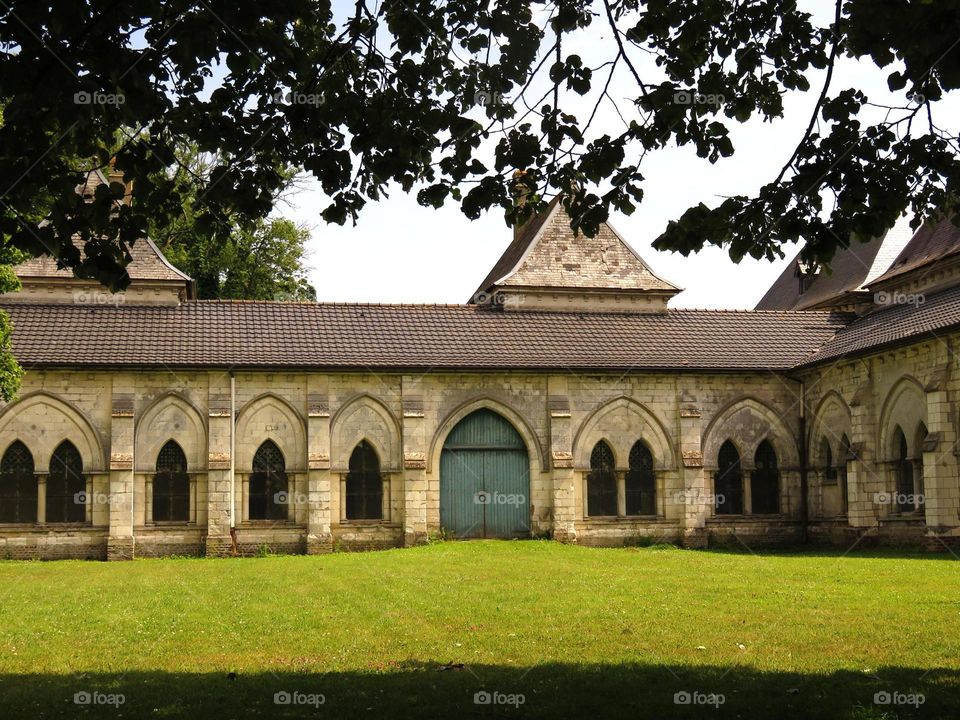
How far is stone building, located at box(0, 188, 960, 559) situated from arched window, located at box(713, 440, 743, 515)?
6cm

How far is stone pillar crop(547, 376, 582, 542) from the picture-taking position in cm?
2966

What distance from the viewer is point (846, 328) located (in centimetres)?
3278

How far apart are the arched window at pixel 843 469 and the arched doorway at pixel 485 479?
26.4 feet

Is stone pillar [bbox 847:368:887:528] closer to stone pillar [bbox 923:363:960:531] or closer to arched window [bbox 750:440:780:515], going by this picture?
stone pillar [bbox 923:363:960:531]

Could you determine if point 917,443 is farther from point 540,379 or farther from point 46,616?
point 46,616

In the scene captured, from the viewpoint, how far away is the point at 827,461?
30609mm
